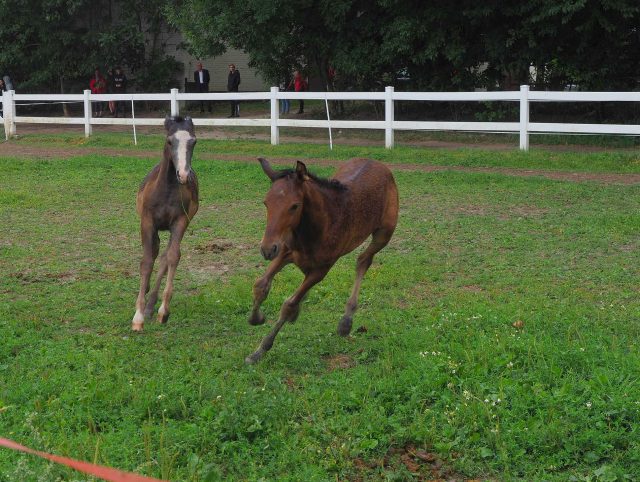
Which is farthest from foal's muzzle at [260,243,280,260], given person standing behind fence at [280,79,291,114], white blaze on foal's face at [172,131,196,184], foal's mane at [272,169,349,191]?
person standing behind fence at [280,79,291,114]

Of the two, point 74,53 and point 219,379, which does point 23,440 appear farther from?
point 74,53

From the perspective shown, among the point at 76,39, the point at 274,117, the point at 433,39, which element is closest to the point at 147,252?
the point at 274,117

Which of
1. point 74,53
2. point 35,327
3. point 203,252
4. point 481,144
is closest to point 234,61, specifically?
point 74,53

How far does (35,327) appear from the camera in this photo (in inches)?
290

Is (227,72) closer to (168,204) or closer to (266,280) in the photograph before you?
(168,204)

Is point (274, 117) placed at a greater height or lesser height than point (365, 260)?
greater

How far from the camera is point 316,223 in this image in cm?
654

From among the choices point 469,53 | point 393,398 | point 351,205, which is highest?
point 469,53

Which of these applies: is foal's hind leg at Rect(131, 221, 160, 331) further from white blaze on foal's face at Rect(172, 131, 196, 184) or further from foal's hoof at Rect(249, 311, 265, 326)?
foal's hoof at Rect(249, 311, 265, 326)

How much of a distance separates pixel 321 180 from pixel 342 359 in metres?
1.45

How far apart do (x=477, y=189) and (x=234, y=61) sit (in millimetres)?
26250

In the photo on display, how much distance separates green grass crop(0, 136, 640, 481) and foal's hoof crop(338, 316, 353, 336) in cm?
9

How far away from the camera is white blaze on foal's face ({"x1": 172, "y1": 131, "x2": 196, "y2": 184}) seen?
7.77m

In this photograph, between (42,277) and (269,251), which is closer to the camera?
(269,251)
